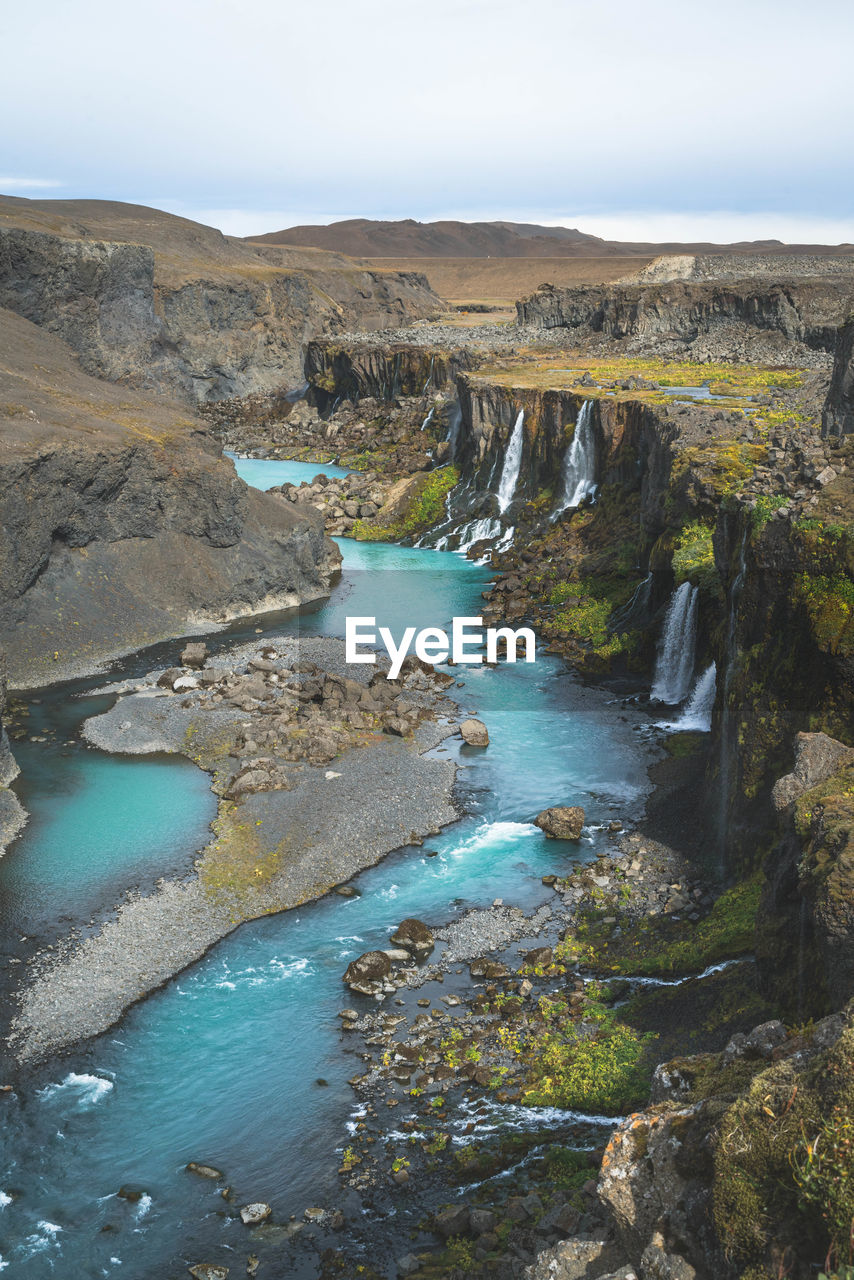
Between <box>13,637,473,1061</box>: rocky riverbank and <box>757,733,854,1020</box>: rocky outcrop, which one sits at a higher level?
<box>757,733,854,1020</box>: rocky outcrop

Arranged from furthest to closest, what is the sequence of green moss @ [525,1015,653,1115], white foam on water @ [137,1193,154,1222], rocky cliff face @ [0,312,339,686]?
rocky cliff face @ [0,312,339,686] < green moss @ [525,1015,653,1115] < white foam on water @ [137,1193,154,1222]

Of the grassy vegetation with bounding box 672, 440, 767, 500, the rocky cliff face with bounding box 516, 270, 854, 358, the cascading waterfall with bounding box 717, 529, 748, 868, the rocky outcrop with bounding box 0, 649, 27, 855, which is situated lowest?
the rocky outcrop with bounding box 0, 649, 27, 855

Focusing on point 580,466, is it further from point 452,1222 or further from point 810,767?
point 452,1222

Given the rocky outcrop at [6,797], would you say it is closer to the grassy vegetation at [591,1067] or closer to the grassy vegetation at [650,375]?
the grassy vegetation at [591,1067]

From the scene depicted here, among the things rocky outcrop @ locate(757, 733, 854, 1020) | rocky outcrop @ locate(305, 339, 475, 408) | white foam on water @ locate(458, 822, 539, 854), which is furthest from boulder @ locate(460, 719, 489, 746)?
rocky outcrop @ locate(305, 339, 475, 408)

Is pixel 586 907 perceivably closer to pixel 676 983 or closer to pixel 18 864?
pixel 676 983

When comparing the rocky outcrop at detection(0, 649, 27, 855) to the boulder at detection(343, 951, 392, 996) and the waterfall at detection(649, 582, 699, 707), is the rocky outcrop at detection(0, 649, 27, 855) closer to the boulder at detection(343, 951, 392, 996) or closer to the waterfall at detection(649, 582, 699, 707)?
the boulder at detection(343, 951, 392, 996)

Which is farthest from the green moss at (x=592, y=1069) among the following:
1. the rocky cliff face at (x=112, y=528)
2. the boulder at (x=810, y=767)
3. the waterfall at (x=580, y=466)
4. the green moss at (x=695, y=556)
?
the waterfall at (x=580, y=466)
